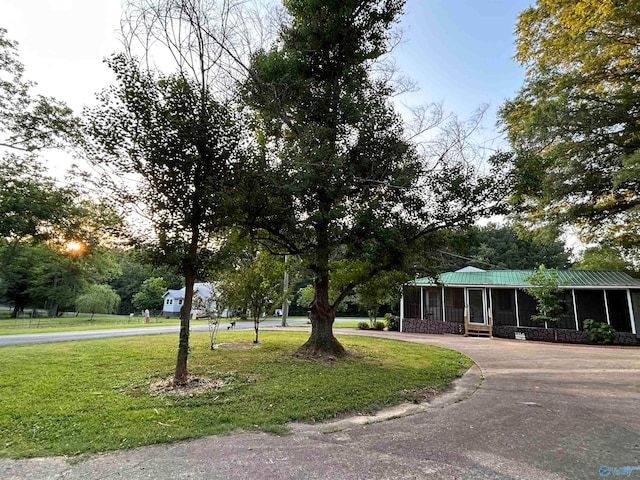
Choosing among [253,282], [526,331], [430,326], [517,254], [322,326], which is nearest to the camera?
[322,326]

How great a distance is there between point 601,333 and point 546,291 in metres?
2.31

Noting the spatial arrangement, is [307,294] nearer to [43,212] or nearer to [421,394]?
[43,212]

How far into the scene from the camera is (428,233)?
8.71 m

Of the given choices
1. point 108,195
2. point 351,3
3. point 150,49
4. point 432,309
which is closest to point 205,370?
point 108,195

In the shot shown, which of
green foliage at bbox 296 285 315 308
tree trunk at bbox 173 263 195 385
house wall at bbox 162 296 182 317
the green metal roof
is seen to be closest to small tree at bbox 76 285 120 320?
house wall at bbox 162 296 182 317

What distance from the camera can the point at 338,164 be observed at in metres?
7.55

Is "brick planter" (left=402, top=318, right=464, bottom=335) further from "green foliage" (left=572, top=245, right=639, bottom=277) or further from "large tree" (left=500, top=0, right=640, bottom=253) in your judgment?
"green foliage" (left=572, top=245, right=639, bottom=277)

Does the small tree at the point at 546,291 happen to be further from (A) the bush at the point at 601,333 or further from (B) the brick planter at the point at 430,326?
(B) the brick planter at the point at 430,326

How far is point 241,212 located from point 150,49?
3256 mm

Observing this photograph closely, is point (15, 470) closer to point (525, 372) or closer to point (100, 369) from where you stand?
point (100, 369)

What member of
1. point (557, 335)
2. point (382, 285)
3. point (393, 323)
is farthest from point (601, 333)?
point (382, 285)

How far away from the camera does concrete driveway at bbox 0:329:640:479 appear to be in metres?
2.79

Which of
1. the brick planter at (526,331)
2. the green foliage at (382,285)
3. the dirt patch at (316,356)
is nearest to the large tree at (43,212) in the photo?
the dirt patch at (316,356)

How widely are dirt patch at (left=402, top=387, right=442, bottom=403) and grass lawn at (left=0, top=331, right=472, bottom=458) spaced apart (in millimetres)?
154
